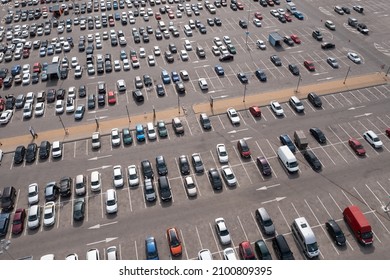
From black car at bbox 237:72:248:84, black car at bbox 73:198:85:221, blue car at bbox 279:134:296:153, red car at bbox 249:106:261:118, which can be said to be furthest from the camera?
black car at bbox 237:72:248:84

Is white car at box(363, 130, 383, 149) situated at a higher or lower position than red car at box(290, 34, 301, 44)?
lower

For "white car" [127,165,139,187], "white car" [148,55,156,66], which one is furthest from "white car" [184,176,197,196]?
"white car" [148,55,156,66]

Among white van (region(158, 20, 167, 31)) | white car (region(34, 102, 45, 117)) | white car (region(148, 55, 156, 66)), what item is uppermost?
white van (region(158, 20, 167, 31))

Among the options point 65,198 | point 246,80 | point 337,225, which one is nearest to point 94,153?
point 65,198

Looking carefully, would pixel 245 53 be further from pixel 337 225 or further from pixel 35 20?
pixel 35 20

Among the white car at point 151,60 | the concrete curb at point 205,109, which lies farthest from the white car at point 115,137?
the white car at point 151,60

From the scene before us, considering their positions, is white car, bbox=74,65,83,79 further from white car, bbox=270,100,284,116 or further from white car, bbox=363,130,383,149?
white car, bbox=363,130,383,149
